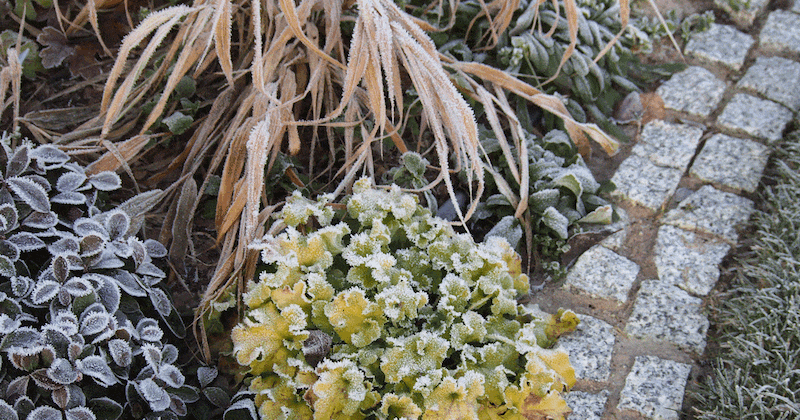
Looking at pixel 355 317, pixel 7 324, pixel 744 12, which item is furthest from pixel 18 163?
pixel 744 12

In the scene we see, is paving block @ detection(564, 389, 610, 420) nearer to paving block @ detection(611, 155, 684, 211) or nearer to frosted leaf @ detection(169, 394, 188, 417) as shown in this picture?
paving block @ detection(611, 155, 684, 211)

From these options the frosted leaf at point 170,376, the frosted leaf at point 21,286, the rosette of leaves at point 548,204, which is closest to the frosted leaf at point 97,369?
the frosted leaf at point 170,376

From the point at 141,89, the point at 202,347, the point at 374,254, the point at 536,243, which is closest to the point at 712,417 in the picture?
the point at 536,243

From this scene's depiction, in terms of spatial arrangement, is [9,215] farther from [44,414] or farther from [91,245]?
[44,414]

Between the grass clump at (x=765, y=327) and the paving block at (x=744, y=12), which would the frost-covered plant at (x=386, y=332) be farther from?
the paving block at (x=744, y=12)

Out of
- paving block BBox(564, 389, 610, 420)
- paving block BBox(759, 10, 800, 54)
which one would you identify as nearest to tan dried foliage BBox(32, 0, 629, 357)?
paving block BBox(564, 389, 610, 420)

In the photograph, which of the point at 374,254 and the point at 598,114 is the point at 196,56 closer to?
the point at 374,254
